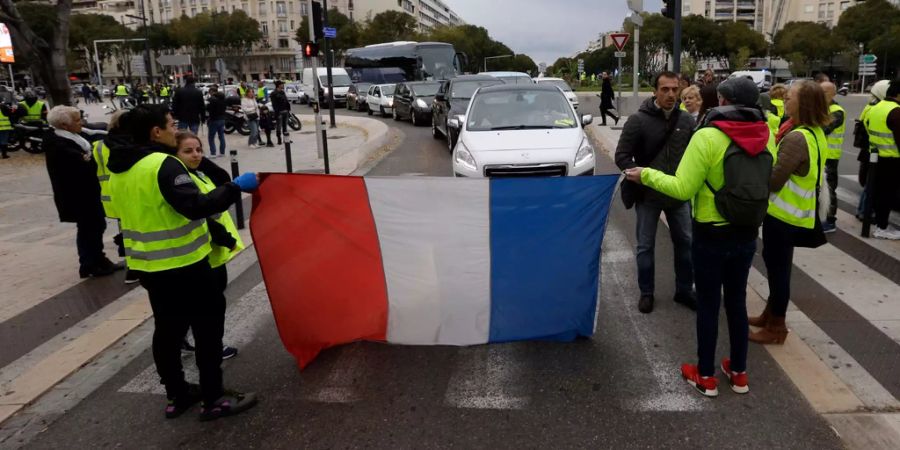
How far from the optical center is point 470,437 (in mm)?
3541

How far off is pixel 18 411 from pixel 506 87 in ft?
26.1

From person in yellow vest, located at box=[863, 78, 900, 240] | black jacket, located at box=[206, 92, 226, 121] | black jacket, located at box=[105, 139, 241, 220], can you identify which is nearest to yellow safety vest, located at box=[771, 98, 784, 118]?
person in yellow vest, located at box=[863, 78, 900, 240]

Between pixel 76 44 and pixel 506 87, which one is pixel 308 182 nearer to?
pixel 506 87

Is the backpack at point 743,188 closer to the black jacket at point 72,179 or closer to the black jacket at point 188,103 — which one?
the black jacket at point 72,179

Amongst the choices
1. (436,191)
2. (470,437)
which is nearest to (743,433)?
(470,437)

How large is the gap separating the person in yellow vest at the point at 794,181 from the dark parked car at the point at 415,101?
63.5 feet

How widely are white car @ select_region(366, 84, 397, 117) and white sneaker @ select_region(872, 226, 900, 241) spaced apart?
74.3ft

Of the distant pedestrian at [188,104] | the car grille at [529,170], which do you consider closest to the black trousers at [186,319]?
the car grille at [529,170]

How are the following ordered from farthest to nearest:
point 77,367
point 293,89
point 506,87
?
point 293,89
point 506,87
point 77,367

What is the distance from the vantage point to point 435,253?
431 cm

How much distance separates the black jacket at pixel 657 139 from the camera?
509cm

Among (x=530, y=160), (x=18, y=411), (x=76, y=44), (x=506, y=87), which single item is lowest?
(x=18, y=411)

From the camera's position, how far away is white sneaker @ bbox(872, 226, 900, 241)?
24.1 ft

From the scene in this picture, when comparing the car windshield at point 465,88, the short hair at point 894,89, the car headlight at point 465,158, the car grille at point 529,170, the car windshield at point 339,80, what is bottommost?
the car grille at point 529,170
